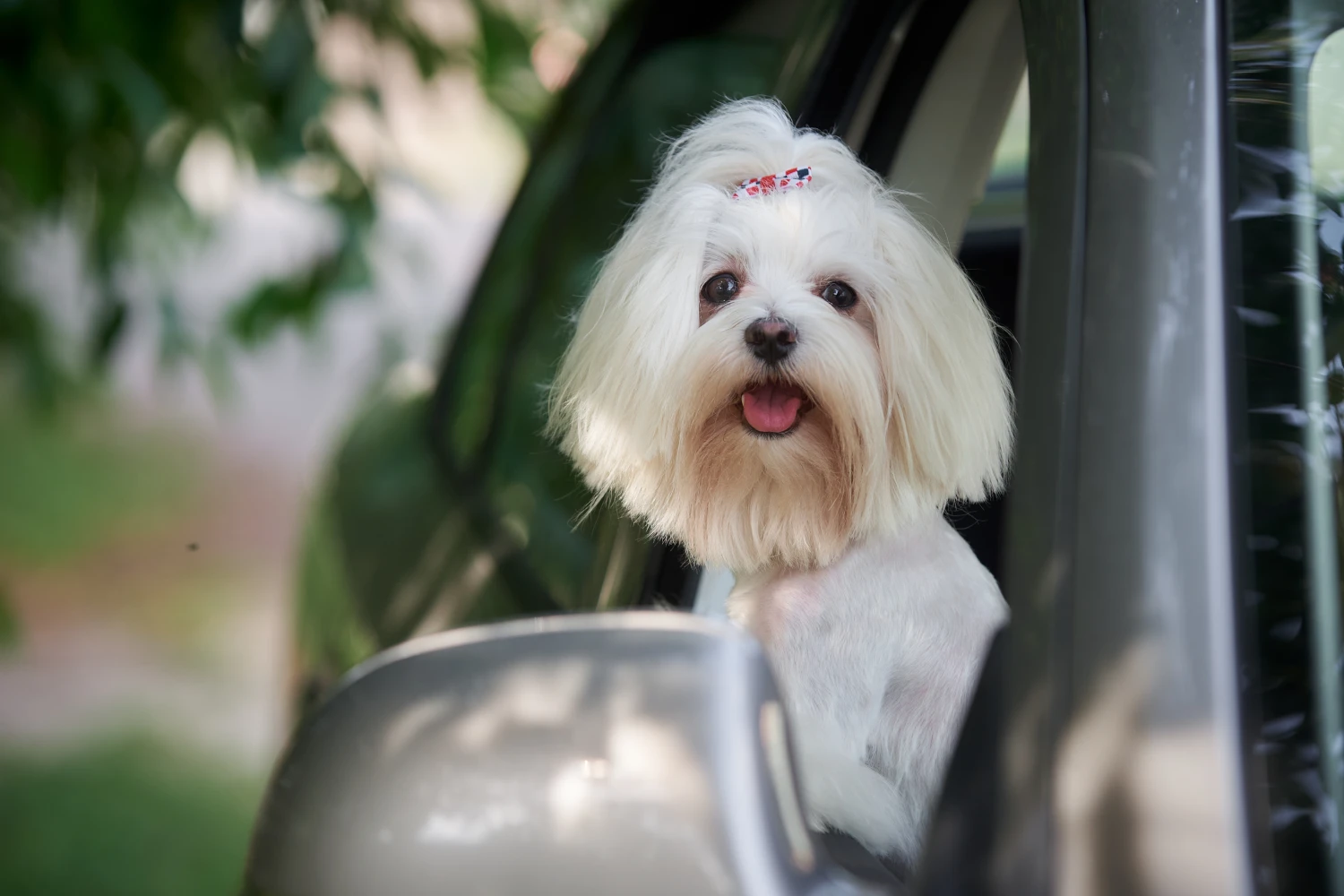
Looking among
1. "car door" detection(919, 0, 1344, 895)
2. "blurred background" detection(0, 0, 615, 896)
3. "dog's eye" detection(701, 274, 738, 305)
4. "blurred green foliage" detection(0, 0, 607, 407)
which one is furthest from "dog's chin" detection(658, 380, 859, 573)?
"blurred green foliage" detection(0, 0, 607, 407)

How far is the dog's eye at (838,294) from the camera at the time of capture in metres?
1.26

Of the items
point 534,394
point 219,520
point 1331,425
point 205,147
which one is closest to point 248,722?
point 219,520

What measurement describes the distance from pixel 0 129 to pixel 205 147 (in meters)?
0.45

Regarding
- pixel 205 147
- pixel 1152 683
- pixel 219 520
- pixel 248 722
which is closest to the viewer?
pixel 1152 683

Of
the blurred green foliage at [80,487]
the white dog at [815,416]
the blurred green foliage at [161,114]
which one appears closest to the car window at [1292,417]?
the white dog at [815,416]

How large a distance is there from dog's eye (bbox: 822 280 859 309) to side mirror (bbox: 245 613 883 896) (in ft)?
1.86

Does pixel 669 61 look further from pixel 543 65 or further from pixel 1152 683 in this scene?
pixel 1152 683

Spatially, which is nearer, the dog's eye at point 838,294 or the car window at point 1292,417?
the car window at point 1292,417

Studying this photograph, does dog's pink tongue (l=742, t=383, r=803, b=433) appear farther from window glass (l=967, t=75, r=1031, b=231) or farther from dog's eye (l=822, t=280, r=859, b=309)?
window glass (l=967, t=75, r=1031, b=231)

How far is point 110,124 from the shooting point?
96.1 inches

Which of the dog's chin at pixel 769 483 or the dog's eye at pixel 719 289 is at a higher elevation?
the dog's eye at pixel 719 289

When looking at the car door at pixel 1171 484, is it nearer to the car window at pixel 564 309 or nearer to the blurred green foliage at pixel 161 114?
the car window at pixel 564 309

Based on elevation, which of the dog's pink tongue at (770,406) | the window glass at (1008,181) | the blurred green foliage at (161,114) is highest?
the blurred green foliage at (161,114)

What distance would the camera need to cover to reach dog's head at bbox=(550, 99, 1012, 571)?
1.23m
